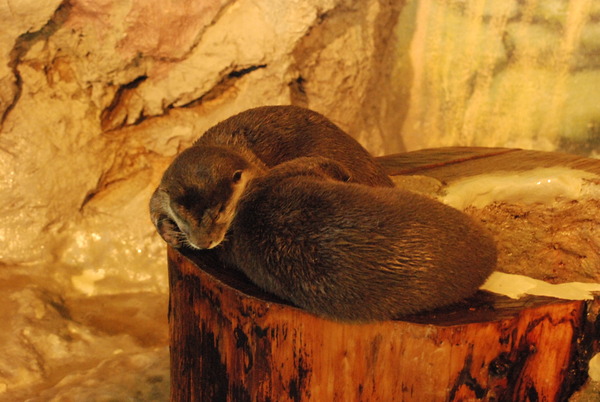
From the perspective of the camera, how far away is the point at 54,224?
3385 mm

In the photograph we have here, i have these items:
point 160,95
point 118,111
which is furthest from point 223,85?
point 118,111

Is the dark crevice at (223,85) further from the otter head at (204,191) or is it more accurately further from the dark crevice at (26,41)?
the otter head at (204,191)

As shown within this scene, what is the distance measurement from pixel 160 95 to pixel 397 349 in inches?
88.2

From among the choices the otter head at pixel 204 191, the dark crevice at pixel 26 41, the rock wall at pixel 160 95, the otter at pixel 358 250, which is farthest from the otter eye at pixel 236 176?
the dark crevice at pixel 26 41

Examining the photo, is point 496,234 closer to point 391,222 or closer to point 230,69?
point 391,222

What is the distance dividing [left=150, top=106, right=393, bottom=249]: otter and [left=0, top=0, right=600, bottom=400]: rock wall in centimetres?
123

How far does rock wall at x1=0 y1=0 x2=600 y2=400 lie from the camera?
3088 millimetres

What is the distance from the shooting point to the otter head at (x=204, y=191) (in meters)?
1.68

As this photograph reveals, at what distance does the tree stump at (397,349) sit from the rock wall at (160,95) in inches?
57.3

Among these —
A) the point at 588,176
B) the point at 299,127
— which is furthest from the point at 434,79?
the point at 299,127

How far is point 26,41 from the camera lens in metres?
3.09

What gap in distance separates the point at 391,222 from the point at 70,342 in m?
2.10

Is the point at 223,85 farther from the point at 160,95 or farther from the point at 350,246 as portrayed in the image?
the point at 350,246

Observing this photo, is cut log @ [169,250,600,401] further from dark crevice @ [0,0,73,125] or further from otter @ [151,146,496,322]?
dark crevice @ [0,0,73,125]
